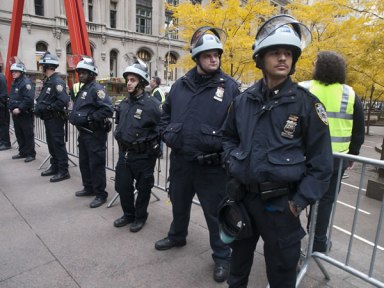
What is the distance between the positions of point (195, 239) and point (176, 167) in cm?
110

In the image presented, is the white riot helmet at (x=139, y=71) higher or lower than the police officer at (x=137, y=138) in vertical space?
higher

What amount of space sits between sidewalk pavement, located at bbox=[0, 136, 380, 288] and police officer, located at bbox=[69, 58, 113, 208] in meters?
0.41

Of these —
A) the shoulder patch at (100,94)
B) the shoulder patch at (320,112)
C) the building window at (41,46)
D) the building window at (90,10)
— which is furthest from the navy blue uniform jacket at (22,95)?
the building window at (90,10)

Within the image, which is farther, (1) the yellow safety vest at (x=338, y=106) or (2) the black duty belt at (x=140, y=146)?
(2) the black duty belt at (x=140, y=146)

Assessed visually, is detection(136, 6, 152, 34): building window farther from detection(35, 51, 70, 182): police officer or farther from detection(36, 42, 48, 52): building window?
detection(35, 51, 70, 182): police officer

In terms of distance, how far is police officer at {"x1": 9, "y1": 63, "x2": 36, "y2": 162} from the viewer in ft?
22.8

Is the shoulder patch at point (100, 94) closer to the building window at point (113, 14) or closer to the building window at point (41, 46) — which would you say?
the building window at point (41, 46)

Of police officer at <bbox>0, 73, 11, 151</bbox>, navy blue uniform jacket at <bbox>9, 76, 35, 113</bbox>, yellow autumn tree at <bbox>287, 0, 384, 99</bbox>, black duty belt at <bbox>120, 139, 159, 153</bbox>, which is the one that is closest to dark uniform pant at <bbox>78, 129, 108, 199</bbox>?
black duty belt at <bbox>120, 139, 159, 153</bbox>

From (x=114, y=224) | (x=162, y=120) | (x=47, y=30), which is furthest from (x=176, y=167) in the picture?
(x=47, y=30)

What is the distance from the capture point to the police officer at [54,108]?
18.8 ft

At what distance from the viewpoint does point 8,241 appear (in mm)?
3611

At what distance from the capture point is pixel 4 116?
8438mm

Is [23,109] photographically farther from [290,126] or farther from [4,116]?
[290,126]

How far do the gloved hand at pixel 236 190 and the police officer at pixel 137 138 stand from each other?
1793 millimetres
